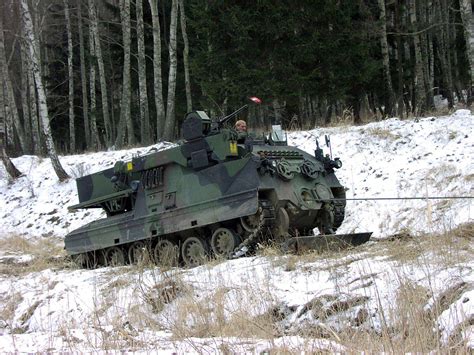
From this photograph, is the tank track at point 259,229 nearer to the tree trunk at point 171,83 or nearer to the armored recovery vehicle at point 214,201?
the armored recovery vehicle at point 214,201

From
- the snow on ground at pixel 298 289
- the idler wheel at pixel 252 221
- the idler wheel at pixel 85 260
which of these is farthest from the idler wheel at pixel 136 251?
the idler wheel at pixel 252 221

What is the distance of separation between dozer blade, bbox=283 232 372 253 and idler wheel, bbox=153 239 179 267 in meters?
1.85

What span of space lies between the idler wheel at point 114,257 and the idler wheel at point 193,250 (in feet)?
5.32

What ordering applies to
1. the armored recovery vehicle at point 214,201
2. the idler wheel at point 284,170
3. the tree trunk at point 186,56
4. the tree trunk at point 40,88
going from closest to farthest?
the armored recovery vehicle at point 214,201
the idler wheel at point 284,170
the tree trunk at point 40,88
the tree trunk at point 186,56

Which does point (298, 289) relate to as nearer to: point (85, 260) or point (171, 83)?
point (85, 260)

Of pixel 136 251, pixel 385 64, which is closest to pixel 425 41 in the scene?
pixel 385 64

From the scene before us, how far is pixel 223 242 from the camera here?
9.16m

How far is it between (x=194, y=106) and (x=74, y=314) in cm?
2098

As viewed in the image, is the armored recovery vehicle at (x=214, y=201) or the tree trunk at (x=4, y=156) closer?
the armored recovery vehicle at (x=214, y=201)

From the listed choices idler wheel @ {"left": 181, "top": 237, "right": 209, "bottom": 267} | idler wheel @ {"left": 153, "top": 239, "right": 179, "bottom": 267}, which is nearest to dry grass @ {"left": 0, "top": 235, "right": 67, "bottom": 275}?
idler wheel @ {"left": 153, "top": 239, "right": 179, "bottom": 267}

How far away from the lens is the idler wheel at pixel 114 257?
35.6ft

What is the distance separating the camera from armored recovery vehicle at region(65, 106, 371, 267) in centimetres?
893

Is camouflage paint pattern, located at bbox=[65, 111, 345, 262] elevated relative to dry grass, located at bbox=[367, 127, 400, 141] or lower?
lower

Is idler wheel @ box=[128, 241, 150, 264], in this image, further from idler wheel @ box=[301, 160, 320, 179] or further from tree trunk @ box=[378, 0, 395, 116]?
tree trunk @ box=[378, 0, 395, 116]
